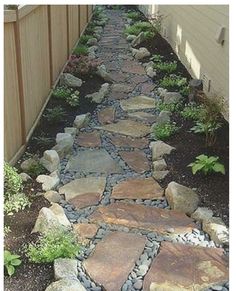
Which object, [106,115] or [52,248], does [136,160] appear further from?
[52,248]

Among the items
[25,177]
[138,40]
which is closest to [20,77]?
[25,177]

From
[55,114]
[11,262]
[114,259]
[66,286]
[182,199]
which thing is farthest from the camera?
[55,114]

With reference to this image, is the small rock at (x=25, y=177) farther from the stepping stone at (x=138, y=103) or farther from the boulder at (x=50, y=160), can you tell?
the stepping stone at (x=138, y=103)

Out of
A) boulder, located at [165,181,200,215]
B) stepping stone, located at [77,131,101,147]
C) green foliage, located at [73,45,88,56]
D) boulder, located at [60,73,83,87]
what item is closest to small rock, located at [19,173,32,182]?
stepping stone, located at [77,131,101,147]

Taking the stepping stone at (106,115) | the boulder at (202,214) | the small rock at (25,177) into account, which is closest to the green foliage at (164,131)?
the stepping stone at (106,115)

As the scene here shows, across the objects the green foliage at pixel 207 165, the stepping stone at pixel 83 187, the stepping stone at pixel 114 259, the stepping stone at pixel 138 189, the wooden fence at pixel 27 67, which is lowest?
the stepping stone at pixel 83 187

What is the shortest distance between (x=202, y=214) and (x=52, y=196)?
1.30 m

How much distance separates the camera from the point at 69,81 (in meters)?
6.95

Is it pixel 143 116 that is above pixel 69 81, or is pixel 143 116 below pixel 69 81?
below

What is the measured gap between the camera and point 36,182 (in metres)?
4.06

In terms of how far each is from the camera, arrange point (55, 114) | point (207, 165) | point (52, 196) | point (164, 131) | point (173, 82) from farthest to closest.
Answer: point (173, 82) → point (55, 114) → point (164, 131) → point (207, 165) → point (52, 196)

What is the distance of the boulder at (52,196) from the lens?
12.6 feet

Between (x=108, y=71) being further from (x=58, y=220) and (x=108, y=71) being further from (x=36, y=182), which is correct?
(x=58, y=220)

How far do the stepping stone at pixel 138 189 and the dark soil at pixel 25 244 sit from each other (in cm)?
73
